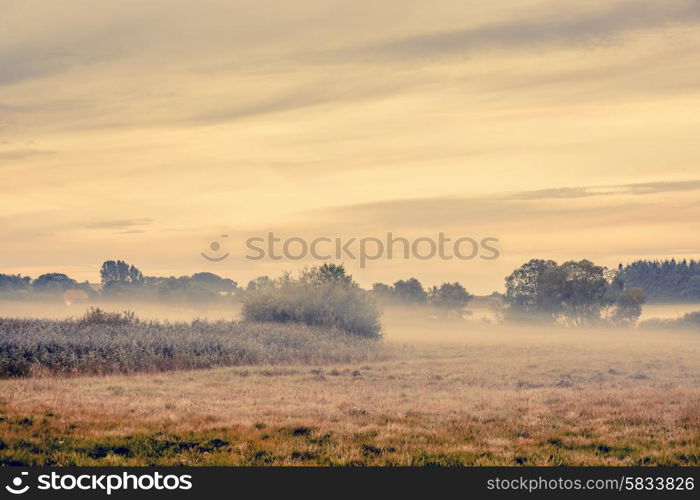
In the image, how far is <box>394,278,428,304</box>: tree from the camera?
148 meters

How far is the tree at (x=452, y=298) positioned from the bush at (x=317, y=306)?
83.3 metres

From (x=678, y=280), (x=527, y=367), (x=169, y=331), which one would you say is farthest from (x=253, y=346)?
(x=678, y=280)

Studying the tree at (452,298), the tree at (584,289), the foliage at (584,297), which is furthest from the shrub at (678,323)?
the tree at (452,298)

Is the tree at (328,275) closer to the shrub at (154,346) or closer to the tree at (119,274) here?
the shrub at (154,346)

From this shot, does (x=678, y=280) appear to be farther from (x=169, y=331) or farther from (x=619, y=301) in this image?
(x=169, y=331)

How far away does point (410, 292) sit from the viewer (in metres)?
149

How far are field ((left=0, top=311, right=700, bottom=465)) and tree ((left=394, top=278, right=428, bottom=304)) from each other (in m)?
113

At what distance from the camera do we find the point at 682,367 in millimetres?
42406

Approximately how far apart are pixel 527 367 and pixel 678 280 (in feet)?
415

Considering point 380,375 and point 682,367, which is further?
point 682,367

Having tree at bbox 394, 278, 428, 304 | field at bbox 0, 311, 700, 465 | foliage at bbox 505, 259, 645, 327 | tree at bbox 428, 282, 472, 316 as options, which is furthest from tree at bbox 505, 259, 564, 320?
field at bbox 0, 311, 700, 465

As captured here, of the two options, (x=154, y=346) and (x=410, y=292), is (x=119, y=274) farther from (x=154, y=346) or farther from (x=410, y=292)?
(x=154, y=346)

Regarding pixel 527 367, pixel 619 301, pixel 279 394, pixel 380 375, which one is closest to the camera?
pixel 279 394

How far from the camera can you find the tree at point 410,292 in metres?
148
